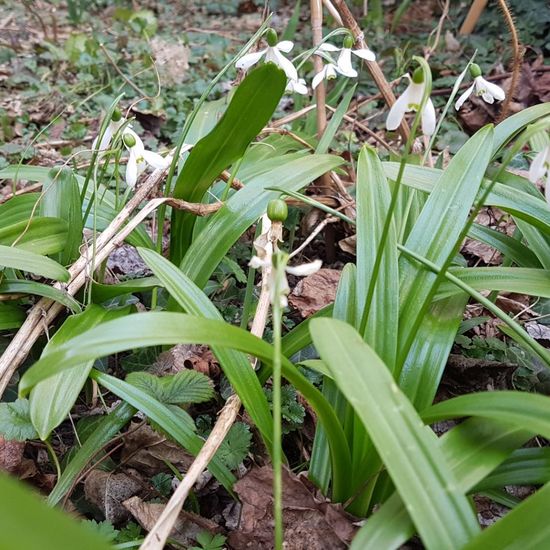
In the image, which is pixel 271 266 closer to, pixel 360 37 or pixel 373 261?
pixel 373 261

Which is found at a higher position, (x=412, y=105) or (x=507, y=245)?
(x=412, y=105)

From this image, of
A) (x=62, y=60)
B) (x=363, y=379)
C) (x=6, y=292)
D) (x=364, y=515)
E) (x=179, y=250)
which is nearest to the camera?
(x=363, y=379)

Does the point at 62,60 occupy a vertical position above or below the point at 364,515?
above

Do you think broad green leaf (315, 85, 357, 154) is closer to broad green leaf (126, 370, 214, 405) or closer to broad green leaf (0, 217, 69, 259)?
broad green leaf (0, 217, 69, 259)

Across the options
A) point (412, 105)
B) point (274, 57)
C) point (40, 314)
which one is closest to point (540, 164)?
point (412, 105)

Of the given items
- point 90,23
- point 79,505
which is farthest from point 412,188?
point 90,23

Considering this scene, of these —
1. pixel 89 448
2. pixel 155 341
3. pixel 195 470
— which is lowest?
pixel 89 448

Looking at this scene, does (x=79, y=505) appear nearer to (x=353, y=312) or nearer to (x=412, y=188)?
(x=353, y=312)
